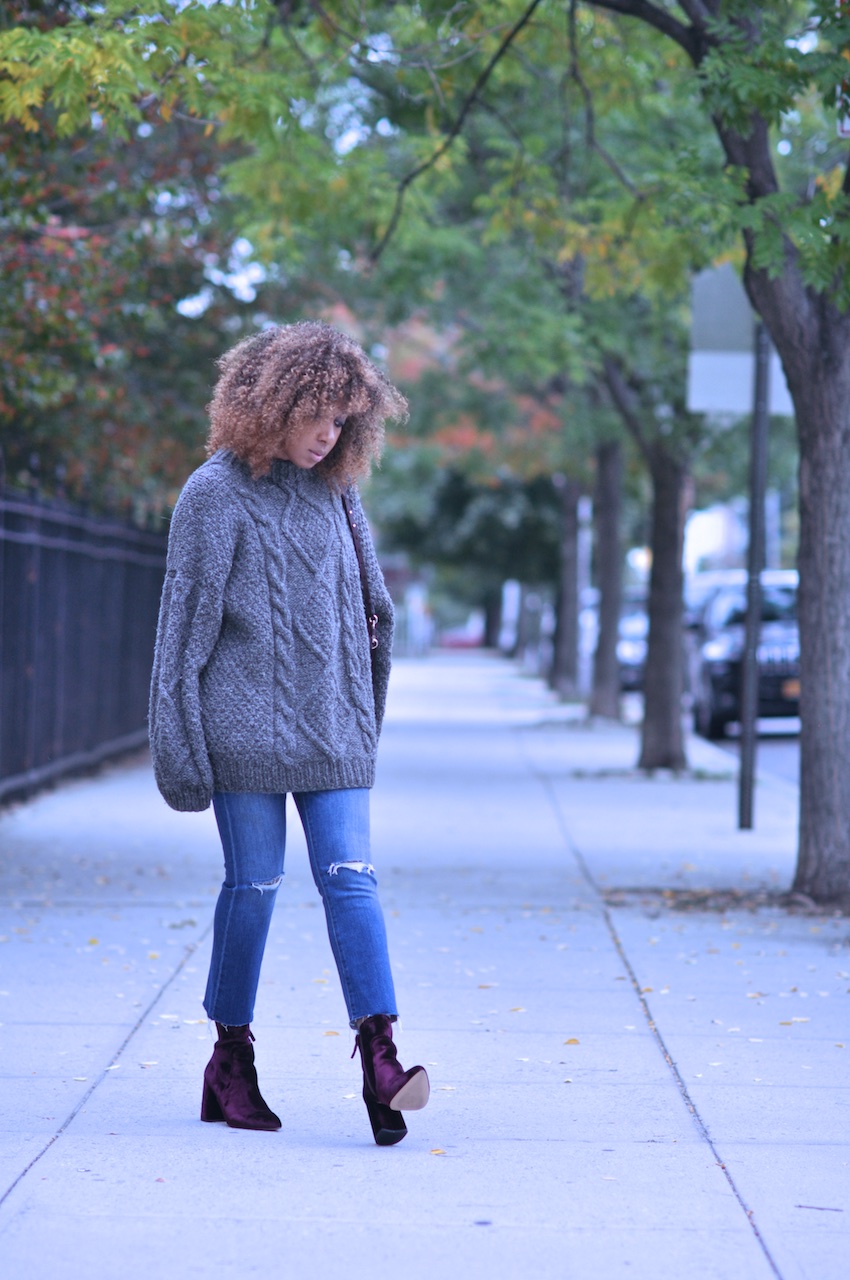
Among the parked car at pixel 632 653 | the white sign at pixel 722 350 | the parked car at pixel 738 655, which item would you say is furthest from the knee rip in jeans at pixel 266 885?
the parked car at pixel 632 653

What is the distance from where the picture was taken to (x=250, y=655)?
415 cm

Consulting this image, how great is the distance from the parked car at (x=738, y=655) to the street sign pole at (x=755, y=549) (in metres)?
7.63

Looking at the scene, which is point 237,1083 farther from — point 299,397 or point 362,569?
point 299,397

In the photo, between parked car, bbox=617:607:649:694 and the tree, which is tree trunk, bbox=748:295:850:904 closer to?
the tree

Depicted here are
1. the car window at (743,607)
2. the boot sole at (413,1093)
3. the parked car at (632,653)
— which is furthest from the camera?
the parked car at (632,653)

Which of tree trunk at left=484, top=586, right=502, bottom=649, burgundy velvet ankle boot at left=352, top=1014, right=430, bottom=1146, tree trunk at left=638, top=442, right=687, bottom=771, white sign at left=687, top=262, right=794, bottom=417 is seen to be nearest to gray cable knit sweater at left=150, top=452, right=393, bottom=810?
burgundy velvet ankle boot at left=352, top=1014, right=430, bottom=1146

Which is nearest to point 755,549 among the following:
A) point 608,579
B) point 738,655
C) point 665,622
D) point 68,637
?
point 665,622

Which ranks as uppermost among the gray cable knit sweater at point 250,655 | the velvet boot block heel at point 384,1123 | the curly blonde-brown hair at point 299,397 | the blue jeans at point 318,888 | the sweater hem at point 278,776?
the curly blonde-brown hair at point 299,397

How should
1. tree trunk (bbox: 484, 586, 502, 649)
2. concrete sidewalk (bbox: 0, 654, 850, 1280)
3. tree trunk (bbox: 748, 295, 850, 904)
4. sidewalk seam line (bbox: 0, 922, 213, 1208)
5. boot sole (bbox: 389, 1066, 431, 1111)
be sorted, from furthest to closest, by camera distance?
tree trunk (bbox: 484, 586, 502, 649) → tree trunk (bbox: 748, 295, 850, 904) → boot sole (bbox: 389, 1066, 431, 1111) → sidewalk seam line (bbox: 0, 922, 213, 1208) → concrete sidewalk (bbox: 0, 654, 850, 1280)

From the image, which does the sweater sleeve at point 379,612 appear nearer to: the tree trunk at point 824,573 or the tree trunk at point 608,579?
the tree trunk at point 824,573

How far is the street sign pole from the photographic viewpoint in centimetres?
1028

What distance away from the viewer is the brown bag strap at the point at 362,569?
14.4 ft

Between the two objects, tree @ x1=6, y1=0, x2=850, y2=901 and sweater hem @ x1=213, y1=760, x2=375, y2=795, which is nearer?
sweater hem @ x1=213, y1=760, x2=375, y2=795

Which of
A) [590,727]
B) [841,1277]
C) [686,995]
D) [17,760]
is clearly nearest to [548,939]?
[686,995]
